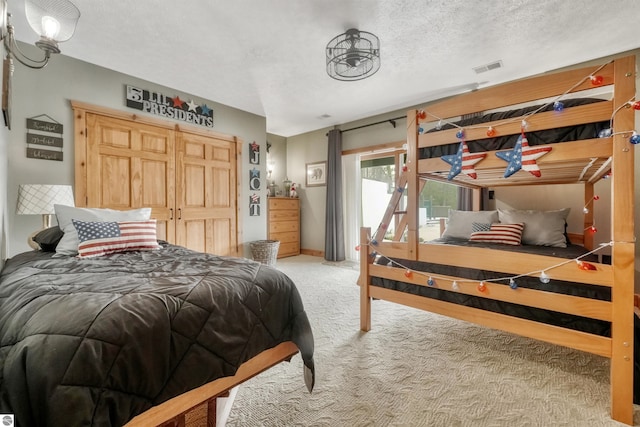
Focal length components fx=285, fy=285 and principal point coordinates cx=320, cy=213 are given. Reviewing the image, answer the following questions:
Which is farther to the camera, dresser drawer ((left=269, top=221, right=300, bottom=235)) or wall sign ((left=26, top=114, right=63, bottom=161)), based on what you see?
dresser drawer ((left=269, top=221, right=300, bottom=235))

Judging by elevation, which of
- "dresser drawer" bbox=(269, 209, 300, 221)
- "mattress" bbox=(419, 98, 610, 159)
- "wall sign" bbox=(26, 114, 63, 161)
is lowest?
"dresser drawer" bbox=(269, 209, 300, 221)

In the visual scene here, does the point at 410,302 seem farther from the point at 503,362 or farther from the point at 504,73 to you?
the point at 504,73

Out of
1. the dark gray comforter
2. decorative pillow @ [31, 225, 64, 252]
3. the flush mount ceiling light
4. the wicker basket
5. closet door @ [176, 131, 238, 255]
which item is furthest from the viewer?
the wicker basket

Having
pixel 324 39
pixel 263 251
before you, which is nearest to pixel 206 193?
pixel 263 251

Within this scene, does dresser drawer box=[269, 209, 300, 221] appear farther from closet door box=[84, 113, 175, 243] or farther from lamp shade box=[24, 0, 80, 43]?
lamp shade box=[24, 0, 80, 43]

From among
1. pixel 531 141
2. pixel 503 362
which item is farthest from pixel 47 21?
pixel 503 362

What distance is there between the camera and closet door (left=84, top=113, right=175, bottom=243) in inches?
114

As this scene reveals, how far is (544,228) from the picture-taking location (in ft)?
8.54

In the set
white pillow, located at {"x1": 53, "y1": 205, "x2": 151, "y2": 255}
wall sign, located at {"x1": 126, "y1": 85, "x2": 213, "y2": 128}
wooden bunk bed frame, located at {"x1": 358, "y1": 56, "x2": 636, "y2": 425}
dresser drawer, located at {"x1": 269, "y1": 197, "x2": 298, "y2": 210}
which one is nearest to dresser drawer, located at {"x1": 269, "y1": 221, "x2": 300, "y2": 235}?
dresser drawer, located at {"x1": 269, "y1": 197, "x2": 298, "y2": 210}

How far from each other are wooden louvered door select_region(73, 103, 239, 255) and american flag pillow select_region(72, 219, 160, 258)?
4.11 ft

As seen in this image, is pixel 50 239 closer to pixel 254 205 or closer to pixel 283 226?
pixel 254 205

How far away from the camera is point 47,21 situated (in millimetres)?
1433

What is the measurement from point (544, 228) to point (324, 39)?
2592 mm

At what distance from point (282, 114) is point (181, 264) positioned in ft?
11.1
